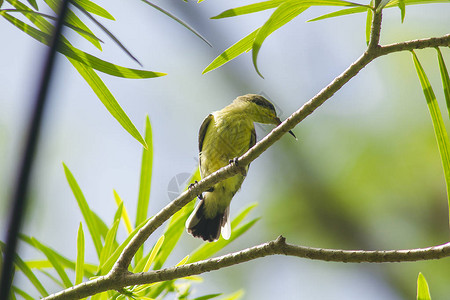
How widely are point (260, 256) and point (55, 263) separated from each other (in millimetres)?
868

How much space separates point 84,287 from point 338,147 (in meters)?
3.71

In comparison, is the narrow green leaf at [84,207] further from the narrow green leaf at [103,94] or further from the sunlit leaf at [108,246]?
the narrow green leaf at [103,94]

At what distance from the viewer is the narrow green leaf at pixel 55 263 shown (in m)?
1.69

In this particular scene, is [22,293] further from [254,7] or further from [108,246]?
[254,7]

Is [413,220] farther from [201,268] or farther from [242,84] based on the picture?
[201,268]

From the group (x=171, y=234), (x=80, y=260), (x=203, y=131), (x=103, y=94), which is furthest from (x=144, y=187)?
(x=203, y=131)

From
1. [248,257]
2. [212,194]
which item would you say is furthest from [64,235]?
[248,257]

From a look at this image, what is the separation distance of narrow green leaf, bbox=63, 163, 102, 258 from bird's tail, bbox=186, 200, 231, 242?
122cm

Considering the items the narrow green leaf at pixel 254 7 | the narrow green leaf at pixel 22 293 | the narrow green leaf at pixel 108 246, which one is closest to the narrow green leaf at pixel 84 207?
the narrow green leaf at pixel 108 246

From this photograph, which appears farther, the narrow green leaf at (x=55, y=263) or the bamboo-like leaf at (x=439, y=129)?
the narrow green leaf at (x=55, y=263)

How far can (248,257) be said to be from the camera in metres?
1.21

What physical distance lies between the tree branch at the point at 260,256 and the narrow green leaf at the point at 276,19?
1.52ft

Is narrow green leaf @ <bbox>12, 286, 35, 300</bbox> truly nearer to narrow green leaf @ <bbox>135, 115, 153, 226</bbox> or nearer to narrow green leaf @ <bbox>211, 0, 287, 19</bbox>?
narrow green leaf @ <bbox>135, 115, 153, 226</bbox>

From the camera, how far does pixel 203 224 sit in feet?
10.4
